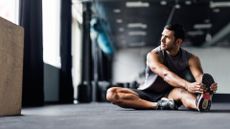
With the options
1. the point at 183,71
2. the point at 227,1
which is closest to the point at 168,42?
the point at 183,71

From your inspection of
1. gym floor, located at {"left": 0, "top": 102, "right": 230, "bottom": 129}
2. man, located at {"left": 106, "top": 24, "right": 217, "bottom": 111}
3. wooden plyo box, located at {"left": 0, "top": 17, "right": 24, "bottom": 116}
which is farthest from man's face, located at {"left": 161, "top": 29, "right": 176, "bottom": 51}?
wooden plyo box, located at {"left": 0, "top": 17, "right": 24, "bottom": 116}

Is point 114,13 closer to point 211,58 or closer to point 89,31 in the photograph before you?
point 89,31

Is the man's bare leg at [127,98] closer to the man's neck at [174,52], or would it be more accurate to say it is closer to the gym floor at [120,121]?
the man's neck at [174,52]

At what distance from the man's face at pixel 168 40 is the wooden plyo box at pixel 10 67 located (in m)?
1.18

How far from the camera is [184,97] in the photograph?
11.0ft

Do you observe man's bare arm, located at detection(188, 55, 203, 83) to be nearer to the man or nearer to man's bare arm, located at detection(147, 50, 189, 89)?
the man

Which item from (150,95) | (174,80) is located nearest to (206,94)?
(174,80)

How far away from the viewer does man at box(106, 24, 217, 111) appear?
10.8 ft

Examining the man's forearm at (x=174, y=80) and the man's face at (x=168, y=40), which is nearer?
the man's forearm at (x=174, y=80)

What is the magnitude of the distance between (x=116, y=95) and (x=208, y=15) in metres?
9.09

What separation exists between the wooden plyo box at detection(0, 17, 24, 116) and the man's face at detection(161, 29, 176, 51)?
1184 millimetres

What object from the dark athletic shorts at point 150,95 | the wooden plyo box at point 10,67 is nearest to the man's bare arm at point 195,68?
the dark athletic shorts at point 150,95

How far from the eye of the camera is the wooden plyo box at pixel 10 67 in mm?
2587

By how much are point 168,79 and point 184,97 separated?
201mm
